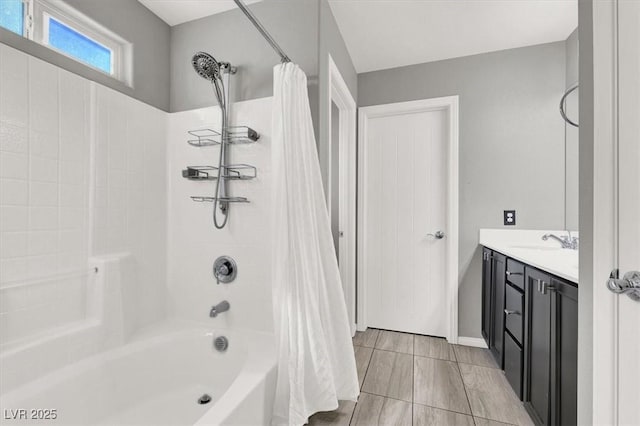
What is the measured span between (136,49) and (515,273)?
2529mm

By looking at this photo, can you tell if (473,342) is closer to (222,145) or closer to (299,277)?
(299,277)

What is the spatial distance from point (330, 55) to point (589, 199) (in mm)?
1622

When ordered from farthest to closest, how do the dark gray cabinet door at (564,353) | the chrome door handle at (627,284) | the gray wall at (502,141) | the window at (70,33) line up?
the gray wall at (502,141), the window at (70,33), the dark gray cabinet door at (564,353), the chrome door handle at (627,284)

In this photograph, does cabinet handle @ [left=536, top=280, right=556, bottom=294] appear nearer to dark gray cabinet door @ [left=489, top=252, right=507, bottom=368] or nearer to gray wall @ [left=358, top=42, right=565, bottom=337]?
dark gray cabinet door @ [left=489, top=252, right=507, bottom=368]

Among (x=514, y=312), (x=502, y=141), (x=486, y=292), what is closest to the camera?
(x=514, y=312)

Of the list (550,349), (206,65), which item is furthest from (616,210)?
(206,65)

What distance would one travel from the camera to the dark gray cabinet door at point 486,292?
2.12 meters

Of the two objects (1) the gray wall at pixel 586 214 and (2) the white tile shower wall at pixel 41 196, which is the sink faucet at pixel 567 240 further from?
(2) the white tile shower wall at pixel 41 196

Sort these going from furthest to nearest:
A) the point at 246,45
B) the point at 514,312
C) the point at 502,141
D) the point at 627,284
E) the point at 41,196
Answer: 1. the point at 502,141
2. the point at 246,45
3. the point at 514,312
4. the point at 41,196
5. the point at 627,284

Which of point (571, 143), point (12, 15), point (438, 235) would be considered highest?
point (12, 15)

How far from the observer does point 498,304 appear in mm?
1906

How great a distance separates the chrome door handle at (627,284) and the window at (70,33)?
225cm

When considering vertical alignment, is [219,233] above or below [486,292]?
above

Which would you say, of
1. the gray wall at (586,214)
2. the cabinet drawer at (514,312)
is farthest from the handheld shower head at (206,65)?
the cabinet drawer at (514,312)
